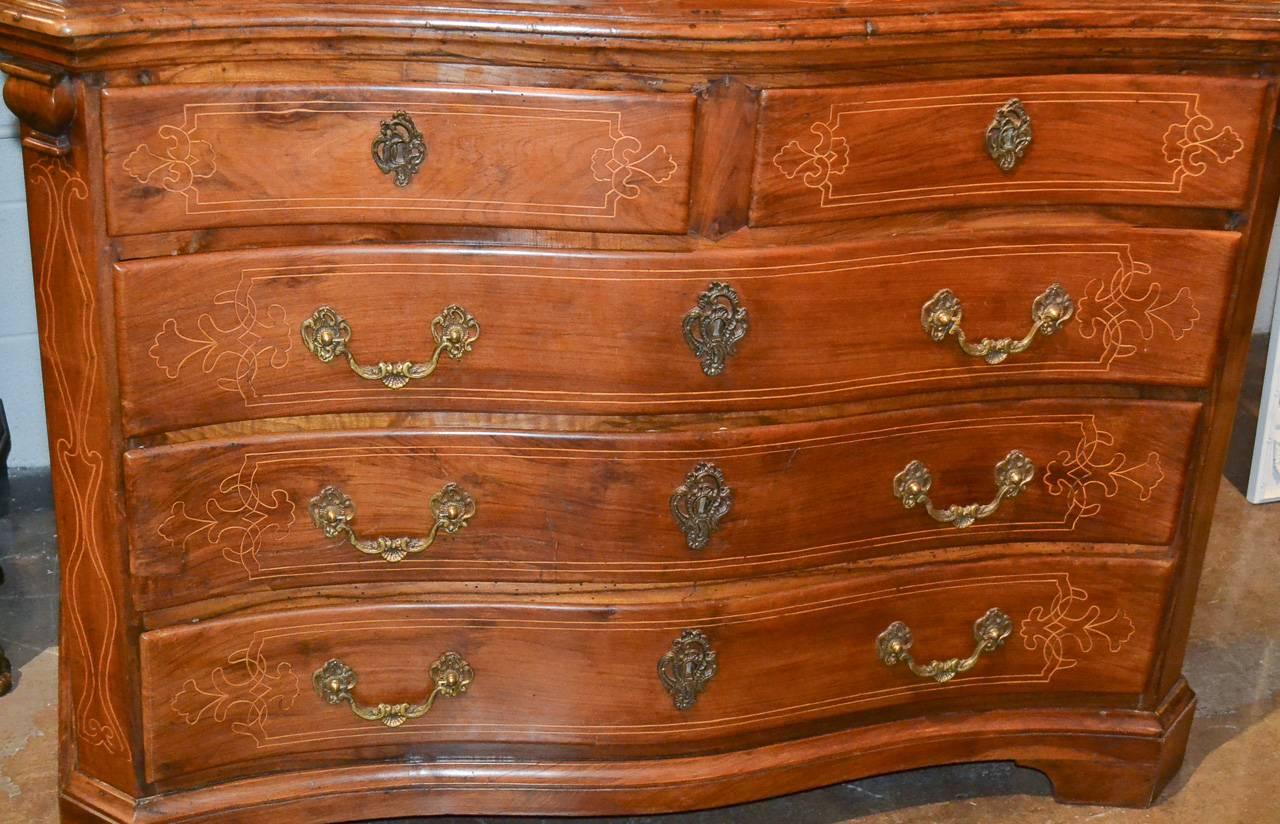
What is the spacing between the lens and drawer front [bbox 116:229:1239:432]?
1801 mm

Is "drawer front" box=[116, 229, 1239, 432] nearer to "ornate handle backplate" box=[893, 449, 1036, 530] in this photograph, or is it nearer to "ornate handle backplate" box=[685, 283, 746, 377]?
"ornate handle backplate" box=[685, 283, 746, 377]

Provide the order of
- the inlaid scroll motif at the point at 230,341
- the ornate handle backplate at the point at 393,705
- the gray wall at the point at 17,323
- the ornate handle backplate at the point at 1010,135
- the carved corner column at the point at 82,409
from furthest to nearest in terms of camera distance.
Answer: the gray wall at the point at 17,323 < the ornate handle backplate at the point at 393,705 < the ornate handle backplate at the point at 1010,135 < the inlaid scroll motif at the point at 230,341 < the carved corner column at the point at 82,409

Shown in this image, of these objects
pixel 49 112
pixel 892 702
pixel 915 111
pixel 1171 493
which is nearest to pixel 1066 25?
pixel 915 111

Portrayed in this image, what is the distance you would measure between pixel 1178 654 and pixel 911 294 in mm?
754

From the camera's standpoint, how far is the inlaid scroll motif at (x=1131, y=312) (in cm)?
204

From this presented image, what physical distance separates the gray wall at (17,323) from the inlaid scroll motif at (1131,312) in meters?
1.72

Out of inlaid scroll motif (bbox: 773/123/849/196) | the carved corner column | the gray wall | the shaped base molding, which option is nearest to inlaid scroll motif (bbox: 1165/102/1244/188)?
inlaid scroll motif (bbox: 773/123/849/196)

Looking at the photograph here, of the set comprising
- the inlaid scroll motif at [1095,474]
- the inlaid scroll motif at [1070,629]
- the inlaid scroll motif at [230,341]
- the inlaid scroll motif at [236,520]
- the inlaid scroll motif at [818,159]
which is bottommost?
the inlaid scroll motif at [1070,629]

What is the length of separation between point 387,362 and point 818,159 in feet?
1.79

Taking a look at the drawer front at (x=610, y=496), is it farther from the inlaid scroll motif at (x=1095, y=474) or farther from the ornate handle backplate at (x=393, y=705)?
the ornate handle backplate at (x=393, y=705)

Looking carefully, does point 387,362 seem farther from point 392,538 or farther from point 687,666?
point 687,666

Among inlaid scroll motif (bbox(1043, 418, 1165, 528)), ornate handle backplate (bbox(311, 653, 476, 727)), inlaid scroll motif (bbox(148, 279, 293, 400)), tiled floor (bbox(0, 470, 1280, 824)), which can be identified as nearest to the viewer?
inlaid scroll motif (bbox(148, 279, 293, 400))

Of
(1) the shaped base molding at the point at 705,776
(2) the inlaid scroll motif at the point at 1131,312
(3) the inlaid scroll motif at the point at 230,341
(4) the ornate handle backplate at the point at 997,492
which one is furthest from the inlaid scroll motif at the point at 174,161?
(2) the inlaid scroll motif at the point at 1131,312

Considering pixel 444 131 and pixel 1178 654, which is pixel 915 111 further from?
pixel 1178 654
